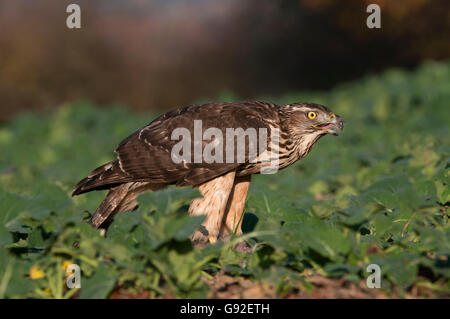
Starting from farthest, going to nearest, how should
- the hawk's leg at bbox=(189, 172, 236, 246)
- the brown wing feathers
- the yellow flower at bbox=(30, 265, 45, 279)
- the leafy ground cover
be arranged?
the brown wing feathers
the hawk's leg at bbox=(189, 172, 236, 246)
the yellow flower at bbox=(30, 265, 45, 279)
the leafy ground cover

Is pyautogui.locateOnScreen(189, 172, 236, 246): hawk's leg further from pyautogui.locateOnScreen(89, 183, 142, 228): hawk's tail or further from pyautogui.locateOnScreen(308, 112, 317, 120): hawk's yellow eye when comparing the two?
pyautogui.locateOnScreen(308, 112, 317, 120): hawk's yellow eye

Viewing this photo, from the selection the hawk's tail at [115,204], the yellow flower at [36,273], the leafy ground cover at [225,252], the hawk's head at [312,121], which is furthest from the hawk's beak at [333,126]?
the yellow flower at [36,273]

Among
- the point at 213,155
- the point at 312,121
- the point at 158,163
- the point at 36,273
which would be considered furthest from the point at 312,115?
the point at 36,273

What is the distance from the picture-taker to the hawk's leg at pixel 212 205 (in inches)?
195

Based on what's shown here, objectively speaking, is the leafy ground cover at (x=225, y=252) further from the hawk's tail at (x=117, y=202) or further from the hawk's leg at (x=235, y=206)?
the hawk's tail at (x=117, y=202)

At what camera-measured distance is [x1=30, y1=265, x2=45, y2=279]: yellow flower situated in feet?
11.6

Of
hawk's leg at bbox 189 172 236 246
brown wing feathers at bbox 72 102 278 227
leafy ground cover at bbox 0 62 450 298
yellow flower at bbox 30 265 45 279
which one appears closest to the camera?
leafy ground cover at bbox 0 62 450 298

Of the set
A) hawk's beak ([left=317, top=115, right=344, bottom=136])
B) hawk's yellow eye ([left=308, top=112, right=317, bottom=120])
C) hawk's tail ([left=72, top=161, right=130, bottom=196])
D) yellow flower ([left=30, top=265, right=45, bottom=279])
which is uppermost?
hawk's yellow eye ([left=308, top=112, right=317, bottom=120])

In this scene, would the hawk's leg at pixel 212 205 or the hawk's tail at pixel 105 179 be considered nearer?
→ the hawk's leg at pixel 212 205

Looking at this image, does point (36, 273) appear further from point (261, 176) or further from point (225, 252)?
point (261, 176)

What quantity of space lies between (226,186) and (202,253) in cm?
148

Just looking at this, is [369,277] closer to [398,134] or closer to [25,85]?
[398,134]

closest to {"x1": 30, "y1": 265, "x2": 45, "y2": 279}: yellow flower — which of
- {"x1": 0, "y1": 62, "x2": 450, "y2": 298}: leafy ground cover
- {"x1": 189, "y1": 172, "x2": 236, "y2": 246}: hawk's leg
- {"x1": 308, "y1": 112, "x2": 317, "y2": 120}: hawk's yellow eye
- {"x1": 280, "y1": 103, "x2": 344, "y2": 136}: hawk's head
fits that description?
{"x1": 0, "y1": 62, "x2": 450, "y2": 298}: leafy ground cover

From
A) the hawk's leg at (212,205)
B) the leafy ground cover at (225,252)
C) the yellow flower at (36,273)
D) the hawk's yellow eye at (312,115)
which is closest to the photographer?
the leafy ground cover at (225,252)
